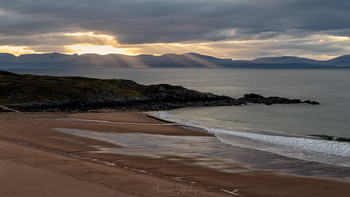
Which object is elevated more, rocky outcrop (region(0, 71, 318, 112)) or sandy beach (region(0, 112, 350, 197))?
rocky outcrop (region(0, 71, 318, 112))

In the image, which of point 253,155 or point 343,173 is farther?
point 253,155

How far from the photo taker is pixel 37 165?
1794 centimetres

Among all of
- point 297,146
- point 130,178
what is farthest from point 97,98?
point 130,178

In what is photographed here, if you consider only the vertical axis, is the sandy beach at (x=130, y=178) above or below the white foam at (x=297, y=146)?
below

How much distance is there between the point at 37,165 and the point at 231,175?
10.7m

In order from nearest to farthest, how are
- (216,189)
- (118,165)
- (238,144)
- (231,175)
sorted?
1. (216,189)
2. (231,175)
3. (118,165)
4. (238,144)

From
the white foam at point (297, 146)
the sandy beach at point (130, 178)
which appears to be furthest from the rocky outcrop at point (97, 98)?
the sandy beach at point (130, 178)

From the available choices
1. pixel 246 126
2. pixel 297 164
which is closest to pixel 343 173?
pixel 297 164

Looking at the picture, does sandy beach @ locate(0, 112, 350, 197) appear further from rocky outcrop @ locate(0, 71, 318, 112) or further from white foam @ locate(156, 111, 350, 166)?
rocky outcrop @ locate(0, 71, 318, 112)

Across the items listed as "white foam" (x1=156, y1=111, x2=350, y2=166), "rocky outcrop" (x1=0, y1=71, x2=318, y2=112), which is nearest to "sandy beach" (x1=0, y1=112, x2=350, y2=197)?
"white foam" (x1=156, y1=111, x2=350, y2=166)

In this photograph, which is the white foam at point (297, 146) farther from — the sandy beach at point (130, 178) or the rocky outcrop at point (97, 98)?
the rocky outcrop at point (97, 98)

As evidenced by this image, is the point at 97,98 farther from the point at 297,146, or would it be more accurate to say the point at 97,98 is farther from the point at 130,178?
the point at 130,178

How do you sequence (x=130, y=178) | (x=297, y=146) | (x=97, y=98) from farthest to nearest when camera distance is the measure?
(x=97, y=98) → (x=297, y=146) → (x=130, y=178)

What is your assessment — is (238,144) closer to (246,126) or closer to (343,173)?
(343,173)
